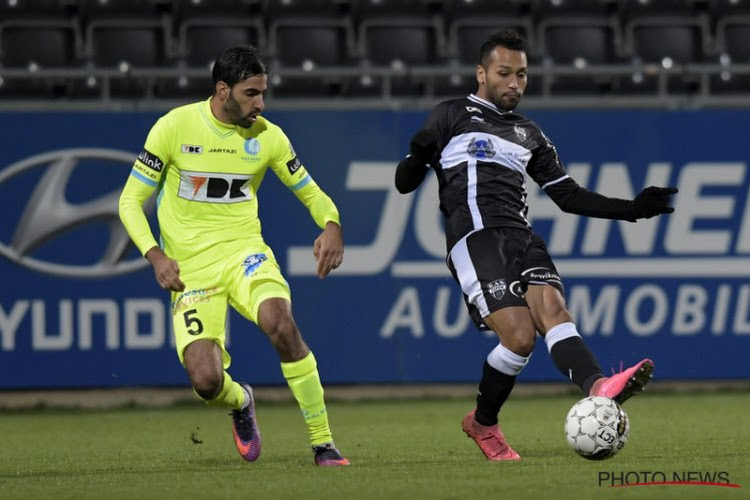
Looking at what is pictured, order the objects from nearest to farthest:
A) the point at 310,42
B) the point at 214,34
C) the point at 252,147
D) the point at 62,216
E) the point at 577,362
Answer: the point at 577,362 → the point at 252,147 → the point at 62,216 → the point at 214,34 → the point at 310,42

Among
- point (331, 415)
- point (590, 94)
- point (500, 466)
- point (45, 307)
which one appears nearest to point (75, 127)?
point (45, 307)

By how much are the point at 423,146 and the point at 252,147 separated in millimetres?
1013

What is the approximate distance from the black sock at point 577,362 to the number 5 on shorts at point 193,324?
187cm

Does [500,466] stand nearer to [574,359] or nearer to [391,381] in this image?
[574,359]

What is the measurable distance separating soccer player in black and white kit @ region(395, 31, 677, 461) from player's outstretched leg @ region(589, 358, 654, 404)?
439 millimetres

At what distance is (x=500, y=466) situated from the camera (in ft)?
22.7

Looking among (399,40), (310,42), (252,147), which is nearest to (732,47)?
(399,40)

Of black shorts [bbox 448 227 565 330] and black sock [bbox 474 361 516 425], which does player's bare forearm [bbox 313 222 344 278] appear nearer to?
black shorts [bbox 448 227 565 330]

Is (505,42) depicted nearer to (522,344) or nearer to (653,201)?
(653,201)

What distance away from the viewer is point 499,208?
7301mm

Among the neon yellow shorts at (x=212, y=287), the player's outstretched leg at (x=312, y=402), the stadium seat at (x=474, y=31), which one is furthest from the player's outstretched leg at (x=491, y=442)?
the stadium seat at (x=474, y=31)

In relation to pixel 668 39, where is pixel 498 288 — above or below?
below

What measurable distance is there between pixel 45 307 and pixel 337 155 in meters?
2.70

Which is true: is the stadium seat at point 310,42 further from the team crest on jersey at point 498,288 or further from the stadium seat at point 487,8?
the team crest on jersey at point 498,288
